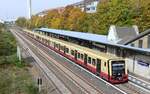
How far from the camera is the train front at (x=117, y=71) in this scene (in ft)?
95.0

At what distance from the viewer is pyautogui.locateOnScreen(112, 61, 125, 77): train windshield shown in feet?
95.2

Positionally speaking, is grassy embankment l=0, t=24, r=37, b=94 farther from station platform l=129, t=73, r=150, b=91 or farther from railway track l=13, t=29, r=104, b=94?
station platform l=129, t=73, r=150, b=91

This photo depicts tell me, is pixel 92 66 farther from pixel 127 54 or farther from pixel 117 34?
pixel 117 34

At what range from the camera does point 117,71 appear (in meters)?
29.1

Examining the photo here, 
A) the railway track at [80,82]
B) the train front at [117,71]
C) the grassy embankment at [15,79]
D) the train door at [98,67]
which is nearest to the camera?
the railway track at [80,82]

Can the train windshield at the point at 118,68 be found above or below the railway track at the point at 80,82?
above

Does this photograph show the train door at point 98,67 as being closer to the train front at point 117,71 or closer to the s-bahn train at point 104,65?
the s-bahn train at point 104,65

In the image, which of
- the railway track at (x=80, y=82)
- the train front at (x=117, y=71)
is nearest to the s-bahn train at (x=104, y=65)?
the train front at (x=117, y=71)

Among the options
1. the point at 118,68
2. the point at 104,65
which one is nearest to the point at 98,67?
the point at 104,65

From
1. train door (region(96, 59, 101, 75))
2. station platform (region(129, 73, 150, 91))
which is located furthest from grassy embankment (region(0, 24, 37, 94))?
station platform (region(129, 73, 150, 91))

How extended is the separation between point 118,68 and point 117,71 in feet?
1.07

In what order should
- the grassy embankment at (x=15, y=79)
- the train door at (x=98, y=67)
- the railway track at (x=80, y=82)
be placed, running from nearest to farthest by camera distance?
the railway track at (x=80, y=82), the grassy embankment at (x=15, y=79), the train door at (x=98, y=67)

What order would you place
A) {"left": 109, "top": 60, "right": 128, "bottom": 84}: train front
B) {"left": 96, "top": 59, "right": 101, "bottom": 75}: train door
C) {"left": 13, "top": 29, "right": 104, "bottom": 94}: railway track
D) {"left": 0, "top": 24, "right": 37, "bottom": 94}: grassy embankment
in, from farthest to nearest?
{"left": 96, "top": 59, "right": 101, "bottom": 75}: train door → {"left": 109, "top": 60, "right": 128, "bottom": 84}: train front → {"left": 0, "top": 24, "right": 37, "bottom": 94}: grassy embankment → {"left": 13, "top": 29, "right": 104, "bottom": 94}: railway track

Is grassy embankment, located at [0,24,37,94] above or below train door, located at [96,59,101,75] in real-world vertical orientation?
below
